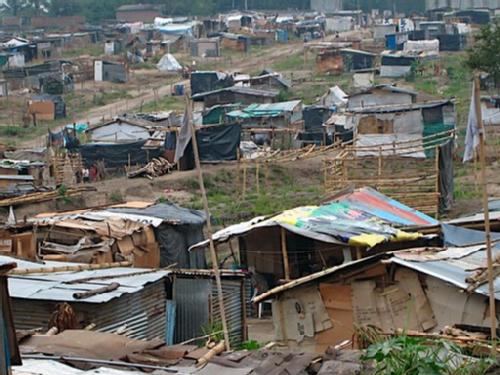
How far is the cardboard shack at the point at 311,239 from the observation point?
602 inches

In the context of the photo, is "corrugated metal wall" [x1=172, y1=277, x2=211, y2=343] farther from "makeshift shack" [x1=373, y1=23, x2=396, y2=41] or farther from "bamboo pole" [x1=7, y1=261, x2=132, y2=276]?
"makeshift shack" [x1=373, y1=23, x2=396, y2=41]

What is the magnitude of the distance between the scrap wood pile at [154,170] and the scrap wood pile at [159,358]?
21389mm

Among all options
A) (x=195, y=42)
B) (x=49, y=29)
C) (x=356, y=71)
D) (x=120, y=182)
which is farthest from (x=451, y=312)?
(x=49, y=29)

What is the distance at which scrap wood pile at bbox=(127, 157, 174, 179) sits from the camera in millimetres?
30819

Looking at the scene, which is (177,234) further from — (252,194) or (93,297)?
(252,194)

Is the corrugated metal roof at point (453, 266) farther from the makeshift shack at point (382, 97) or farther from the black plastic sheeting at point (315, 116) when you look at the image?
the black plastic sheeting at point (315, 116)

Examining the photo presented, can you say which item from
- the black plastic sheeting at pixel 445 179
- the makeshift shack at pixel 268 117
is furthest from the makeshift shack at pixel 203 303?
the makeshift shack at pixel 268 117

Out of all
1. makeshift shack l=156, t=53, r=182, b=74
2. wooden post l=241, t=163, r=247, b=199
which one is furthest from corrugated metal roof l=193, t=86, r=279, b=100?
makeshift shack l=156, t=53, r=182, b=74

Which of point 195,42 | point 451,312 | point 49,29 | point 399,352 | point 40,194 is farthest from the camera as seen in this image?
point 49,29

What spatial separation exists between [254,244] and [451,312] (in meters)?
5.39

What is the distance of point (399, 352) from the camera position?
24.0ft

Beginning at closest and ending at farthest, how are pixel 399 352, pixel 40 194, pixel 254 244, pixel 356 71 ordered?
1. pixel 399 352
2. pixel 254 244
3. pixel 40 194
4. pixel 356 71

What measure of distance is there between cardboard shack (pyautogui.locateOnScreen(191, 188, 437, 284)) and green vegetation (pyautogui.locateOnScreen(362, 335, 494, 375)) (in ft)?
24.0

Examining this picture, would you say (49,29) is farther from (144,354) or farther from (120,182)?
(144,354)
